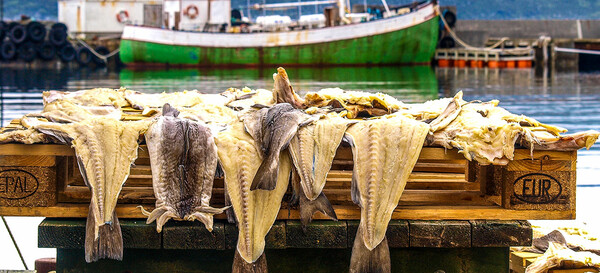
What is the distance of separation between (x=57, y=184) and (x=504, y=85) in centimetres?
2237

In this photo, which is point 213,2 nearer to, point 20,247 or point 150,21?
point 150,21

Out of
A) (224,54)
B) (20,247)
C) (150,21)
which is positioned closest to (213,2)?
(224,54)

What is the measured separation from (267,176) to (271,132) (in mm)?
272

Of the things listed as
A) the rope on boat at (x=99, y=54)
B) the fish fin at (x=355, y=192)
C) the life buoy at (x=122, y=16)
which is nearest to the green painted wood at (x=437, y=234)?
the fish fin at (x=355, y=192)

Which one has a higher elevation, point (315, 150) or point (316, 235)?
point (315, 150)

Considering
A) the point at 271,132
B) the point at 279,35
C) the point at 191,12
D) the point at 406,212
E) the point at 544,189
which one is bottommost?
the point at 406,212

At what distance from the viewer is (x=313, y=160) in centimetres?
416

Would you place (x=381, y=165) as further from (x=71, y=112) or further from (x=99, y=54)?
(x=99, y=54)

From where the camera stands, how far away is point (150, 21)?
5684cm

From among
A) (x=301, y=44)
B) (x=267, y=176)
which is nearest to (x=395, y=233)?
(x=267, y=176)

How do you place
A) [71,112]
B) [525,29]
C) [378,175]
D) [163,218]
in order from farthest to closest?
[525,29] < [71,112] < [378,175] < [163,218]

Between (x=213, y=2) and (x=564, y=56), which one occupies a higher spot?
(x=213, y=2)

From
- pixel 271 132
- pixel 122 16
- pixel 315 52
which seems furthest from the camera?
pixel 122 16

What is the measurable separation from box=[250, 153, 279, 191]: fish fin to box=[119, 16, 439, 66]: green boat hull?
4256 cm
